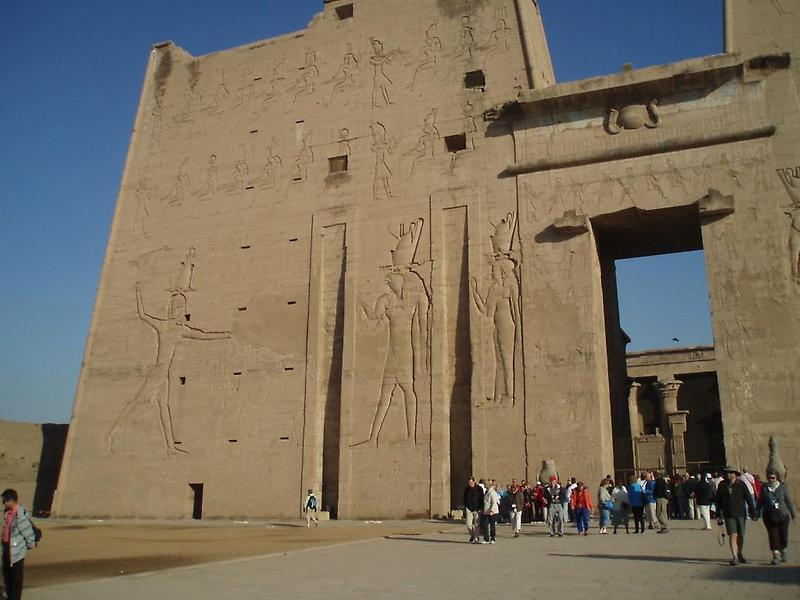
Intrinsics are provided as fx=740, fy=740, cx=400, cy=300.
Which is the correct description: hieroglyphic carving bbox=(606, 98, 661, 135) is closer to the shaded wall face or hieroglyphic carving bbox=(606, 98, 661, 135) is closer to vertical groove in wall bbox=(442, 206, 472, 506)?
the shaded wall face

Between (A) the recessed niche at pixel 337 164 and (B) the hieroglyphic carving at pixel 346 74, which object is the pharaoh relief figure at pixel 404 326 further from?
(B) the hieroglyphic carving at pixel 346 74

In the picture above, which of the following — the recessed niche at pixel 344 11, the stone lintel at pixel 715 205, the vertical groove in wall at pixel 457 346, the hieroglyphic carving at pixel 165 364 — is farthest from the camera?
the recessed niche at pixel 344 11

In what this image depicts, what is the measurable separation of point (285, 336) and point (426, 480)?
5144 millimetres

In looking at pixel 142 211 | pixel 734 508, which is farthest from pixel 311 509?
pixel 142 211

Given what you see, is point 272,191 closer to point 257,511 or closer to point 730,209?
point 257,511

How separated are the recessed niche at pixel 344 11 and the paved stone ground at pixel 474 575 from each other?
15.9 metres

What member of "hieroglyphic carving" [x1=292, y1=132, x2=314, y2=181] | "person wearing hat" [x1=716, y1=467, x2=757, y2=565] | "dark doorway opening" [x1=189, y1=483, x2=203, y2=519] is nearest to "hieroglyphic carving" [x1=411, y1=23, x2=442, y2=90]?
"hieroglyphic carving" [x1=292, y1=132, x2=314, y2=181]

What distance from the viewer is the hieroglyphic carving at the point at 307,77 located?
2050cm

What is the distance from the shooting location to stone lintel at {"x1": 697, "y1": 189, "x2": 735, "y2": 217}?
1508 centimetres

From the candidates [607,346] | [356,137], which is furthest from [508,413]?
[356,137]

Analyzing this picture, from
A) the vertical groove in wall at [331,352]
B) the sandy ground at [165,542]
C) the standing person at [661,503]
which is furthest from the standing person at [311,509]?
the standing person at [661,503]

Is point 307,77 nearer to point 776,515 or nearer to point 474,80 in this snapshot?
point 474,80

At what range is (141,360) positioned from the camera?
1988 centimetres

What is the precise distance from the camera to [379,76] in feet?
64.3
